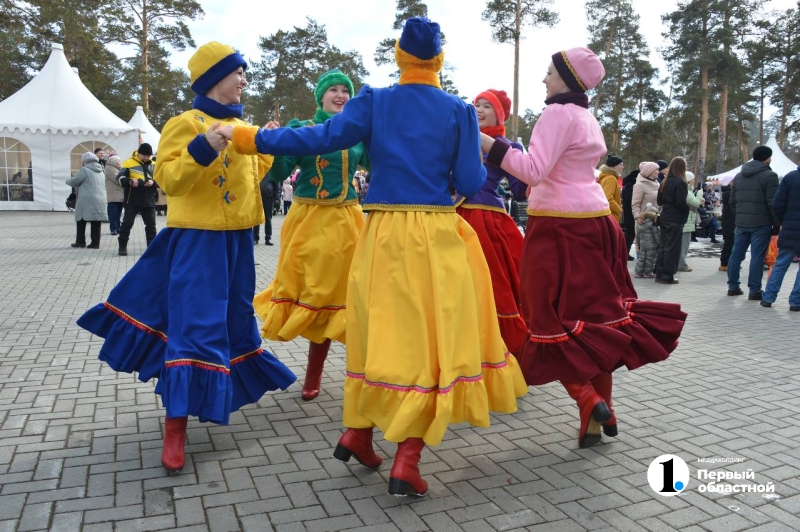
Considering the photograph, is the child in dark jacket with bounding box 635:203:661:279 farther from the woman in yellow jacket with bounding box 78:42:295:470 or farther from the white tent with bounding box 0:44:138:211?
the white tent with bounding box 0:44:138:211

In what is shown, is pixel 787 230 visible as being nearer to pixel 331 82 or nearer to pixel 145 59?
pixel 331 82

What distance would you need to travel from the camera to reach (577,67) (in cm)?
375

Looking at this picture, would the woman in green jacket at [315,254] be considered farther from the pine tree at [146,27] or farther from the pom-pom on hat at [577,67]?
the pine tree at [146,27]

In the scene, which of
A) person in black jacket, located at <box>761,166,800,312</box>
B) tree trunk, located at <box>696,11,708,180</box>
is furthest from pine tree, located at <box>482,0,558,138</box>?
person in black jacket, located at <box>761,166,800,312</box>

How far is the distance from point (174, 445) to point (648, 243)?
9542mm

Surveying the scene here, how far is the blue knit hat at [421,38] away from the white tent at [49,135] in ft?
64.2

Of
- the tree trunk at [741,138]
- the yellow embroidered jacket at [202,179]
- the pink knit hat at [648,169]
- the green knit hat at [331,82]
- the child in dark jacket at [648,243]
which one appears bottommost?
the child in dark jacket at [648,243]

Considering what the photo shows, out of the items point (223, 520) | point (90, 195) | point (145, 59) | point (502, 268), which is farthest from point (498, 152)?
point (145, 59)

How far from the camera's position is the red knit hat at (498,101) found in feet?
15.6

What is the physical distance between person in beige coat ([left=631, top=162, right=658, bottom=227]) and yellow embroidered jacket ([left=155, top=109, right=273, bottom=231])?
29.5 ft

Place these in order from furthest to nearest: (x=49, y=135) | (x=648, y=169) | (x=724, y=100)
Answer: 1. (x=724, y=100)
2. (x=49, y=135)
3. (x=648, y=169)

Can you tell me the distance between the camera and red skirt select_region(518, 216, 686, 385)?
359 cm

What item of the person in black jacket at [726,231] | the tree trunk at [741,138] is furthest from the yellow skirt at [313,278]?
the tree trunk at [741,138]

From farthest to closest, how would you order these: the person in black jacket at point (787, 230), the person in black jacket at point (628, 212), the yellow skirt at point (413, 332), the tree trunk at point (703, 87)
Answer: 1. the tree trunk at point (703, 87)
2. the person in black jacket at point (628, 212)
3. the person in black jacket at point (787, 230)
4. the yellow skirt at point (413, 332)
